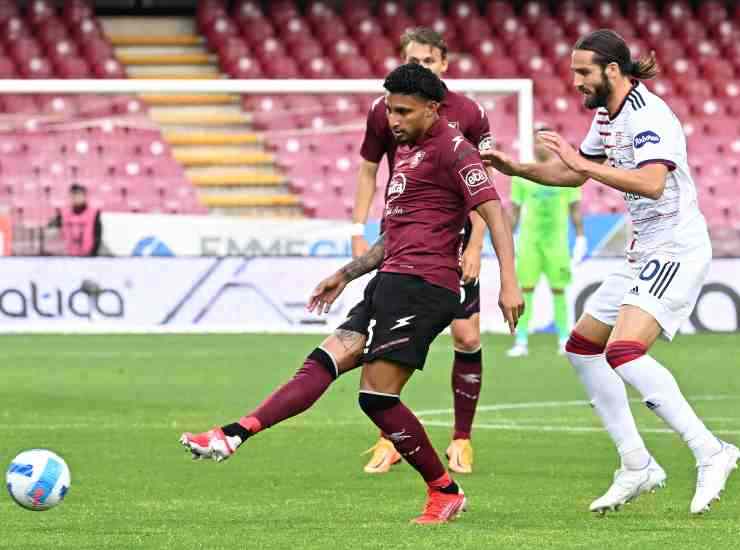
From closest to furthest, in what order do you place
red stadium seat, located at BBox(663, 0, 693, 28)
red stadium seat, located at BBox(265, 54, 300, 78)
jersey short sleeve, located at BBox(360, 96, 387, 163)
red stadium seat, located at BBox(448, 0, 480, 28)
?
jersey short sleeve, located at BBox(360, 96, 387, 163), red stadium seat, located at BBox(265, 54, 300, 78), red stadium seat, located at BBox(448, 0, 480, 28), red stadium seat, located at BBox(663, 0, 693, 28)

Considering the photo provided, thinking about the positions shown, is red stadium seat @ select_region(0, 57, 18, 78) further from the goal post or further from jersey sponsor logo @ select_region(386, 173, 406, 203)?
jersey sponsor logo @ select_region(386, 173, 406, 203)

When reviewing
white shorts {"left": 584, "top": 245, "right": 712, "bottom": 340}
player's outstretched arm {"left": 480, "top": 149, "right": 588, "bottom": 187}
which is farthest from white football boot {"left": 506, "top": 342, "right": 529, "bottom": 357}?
white shorts {"left": 584, "top": 245, "right": 712, "bottom": 340}

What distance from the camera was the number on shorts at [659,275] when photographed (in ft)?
23.3

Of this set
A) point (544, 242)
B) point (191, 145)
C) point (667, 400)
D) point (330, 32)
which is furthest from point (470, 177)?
point (330, 32)

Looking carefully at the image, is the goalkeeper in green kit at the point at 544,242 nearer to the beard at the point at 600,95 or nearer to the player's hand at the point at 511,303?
the beard at the point at 600,95

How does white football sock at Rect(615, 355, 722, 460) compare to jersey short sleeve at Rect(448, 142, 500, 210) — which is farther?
white football sock at Rect(615, 355, 722, 460)

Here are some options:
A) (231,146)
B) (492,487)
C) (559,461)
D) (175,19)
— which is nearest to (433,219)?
(492,487)

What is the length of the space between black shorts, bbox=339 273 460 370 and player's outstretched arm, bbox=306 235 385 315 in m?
0.38

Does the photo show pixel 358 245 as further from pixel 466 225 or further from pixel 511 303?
pixel 511 303

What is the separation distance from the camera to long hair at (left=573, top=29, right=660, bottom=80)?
23.4 feet

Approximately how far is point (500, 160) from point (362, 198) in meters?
1.97

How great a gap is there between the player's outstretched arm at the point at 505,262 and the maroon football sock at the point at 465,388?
6.47 ft

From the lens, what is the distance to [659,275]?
7133 millimetres

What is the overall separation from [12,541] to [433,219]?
202cm
